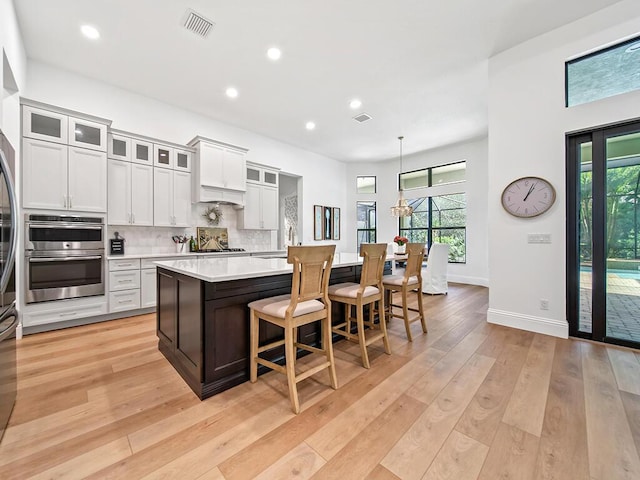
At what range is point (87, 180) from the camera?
3.35 m

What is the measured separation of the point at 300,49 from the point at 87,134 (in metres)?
2.83

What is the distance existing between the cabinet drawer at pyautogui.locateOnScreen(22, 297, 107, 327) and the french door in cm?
550

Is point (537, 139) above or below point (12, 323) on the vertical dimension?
above

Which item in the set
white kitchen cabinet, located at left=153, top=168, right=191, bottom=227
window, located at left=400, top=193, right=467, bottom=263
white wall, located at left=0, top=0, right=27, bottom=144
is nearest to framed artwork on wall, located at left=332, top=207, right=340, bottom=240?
window, located at left=400, top=193, right=467, bottom=263

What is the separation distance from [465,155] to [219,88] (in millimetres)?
5492

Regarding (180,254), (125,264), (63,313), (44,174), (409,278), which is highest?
(44,174)

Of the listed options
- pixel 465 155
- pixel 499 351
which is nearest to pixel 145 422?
pixel 499 351

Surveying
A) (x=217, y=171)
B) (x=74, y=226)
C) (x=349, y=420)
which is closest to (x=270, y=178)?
(x=217, y=171)

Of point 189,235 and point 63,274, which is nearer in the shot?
point 63,274

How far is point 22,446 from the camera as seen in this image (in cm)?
139

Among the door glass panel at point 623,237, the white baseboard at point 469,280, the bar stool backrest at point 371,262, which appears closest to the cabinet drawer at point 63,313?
the bar stool backrest at point 371,262

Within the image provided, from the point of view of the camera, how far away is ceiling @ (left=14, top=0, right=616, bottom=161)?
264cm

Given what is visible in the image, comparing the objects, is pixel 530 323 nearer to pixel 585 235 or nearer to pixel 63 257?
pixel 585 235

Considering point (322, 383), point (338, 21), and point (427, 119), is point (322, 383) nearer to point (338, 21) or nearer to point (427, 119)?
point (338, 21)
